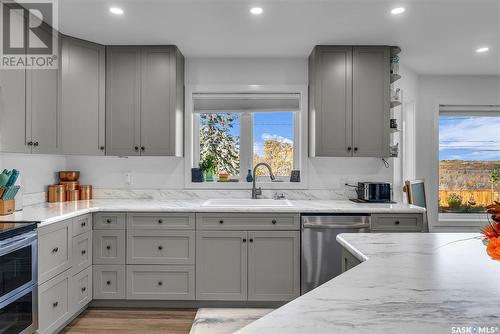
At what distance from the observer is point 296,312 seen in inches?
34.8

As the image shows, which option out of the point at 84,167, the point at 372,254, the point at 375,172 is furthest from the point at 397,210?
the point at 84,167

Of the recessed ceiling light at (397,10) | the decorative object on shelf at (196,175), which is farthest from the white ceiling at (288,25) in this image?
the decorative object on shelf at (196,175)

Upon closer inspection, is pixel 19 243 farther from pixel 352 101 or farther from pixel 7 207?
pixel 352 101

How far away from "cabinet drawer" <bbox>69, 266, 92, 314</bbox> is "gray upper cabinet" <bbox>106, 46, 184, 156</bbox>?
116 cm

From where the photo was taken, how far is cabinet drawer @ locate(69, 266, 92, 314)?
8.54ft

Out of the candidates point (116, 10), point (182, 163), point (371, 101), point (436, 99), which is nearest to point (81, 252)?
point (182, 163)

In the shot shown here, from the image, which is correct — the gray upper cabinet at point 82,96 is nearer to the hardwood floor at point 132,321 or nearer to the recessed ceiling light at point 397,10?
the hardwood floor at point 132,321

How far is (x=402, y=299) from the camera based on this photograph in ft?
3.17

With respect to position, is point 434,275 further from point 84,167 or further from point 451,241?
point 84,167

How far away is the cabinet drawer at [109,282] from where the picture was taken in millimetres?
2922

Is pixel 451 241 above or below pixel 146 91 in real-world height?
below

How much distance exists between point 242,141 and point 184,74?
97cm

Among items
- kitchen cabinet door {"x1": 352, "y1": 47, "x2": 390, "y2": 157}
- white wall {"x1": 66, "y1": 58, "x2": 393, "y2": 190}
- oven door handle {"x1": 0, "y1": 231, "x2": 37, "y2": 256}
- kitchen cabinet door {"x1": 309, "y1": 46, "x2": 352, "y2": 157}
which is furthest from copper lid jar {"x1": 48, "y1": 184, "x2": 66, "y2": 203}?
kitchen cabinet door {"x1": 352, "y1": 47, "x2": 390, "y2": 157}

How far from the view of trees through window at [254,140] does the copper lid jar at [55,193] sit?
144cm
